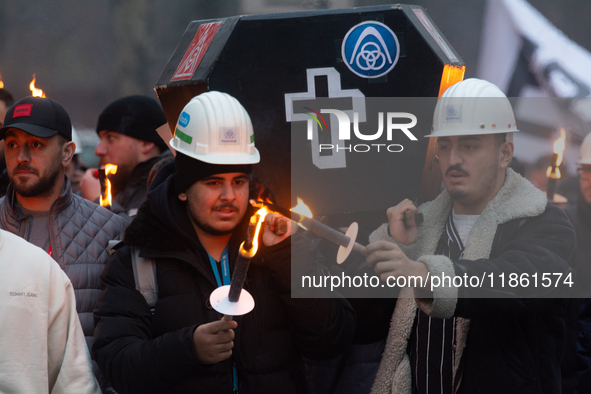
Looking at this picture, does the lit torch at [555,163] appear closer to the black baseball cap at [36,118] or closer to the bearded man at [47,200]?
the bearded man at [47,200]

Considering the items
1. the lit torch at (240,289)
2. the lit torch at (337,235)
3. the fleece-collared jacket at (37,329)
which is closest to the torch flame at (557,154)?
the lit torch at (337,235)

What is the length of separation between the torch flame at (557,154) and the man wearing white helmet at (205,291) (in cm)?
435

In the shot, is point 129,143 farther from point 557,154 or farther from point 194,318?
point 557,154

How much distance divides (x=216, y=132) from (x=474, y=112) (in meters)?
1.20

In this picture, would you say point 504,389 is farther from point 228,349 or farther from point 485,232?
point 228,349

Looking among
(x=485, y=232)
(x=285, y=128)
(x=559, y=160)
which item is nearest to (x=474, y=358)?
(x=485, y=232)

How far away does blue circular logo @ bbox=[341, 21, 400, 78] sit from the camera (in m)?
3.11

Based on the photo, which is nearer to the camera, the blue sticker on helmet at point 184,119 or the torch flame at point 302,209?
the blue sticker on helmet at point 184,119

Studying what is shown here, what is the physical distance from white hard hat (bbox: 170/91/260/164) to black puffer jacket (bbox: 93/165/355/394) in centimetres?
27

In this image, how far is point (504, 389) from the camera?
2.66 meters

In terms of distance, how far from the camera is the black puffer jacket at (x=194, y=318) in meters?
2.51

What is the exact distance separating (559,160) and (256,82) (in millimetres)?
→ 4283

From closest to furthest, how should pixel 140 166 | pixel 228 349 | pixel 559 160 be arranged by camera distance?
pixel 228 349 → pixel 140 166 → pixel 559 160

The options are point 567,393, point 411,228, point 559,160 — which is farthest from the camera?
point 559,160
